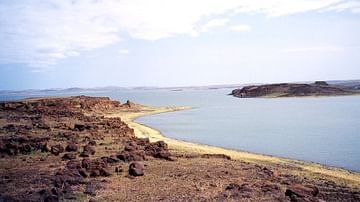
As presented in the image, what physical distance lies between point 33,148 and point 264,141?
19727 millimetres

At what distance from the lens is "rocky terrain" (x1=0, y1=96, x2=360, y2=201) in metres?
15.9

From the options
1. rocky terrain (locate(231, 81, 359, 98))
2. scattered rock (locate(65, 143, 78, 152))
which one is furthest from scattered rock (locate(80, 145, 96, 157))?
rocky terrain (locate(231, 81, 359, 98))

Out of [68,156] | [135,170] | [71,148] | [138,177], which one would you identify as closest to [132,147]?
[71,148]

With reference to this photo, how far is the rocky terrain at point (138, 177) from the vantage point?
15.9 metres

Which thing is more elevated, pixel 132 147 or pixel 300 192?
pixel 132 147

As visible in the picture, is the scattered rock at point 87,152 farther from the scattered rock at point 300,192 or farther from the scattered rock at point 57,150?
the scattered rock at point 300,192

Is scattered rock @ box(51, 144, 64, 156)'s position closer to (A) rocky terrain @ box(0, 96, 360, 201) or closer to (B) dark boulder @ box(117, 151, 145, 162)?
(A) rocky terrain @ box(0, 96, 360, 201)

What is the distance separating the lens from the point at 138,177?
1928 centimetres

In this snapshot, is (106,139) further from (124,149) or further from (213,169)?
(213,169)

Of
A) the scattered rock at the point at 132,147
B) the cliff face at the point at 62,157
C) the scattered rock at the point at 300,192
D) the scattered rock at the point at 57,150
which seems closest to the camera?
the scattered rock at the point at 300,192

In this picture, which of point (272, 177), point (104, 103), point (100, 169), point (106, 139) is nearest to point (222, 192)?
point (272, 177)

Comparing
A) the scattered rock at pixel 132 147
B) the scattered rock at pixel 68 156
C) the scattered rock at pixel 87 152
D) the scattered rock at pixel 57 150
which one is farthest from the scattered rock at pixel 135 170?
the scattered rock at pixel 57 150

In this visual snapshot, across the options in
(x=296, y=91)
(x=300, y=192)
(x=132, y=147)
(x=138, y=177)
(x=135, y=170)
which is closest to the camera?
(x=300, y=192)

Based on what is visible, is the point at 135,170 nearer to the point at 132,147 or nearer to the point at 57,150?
the point at 132,147
